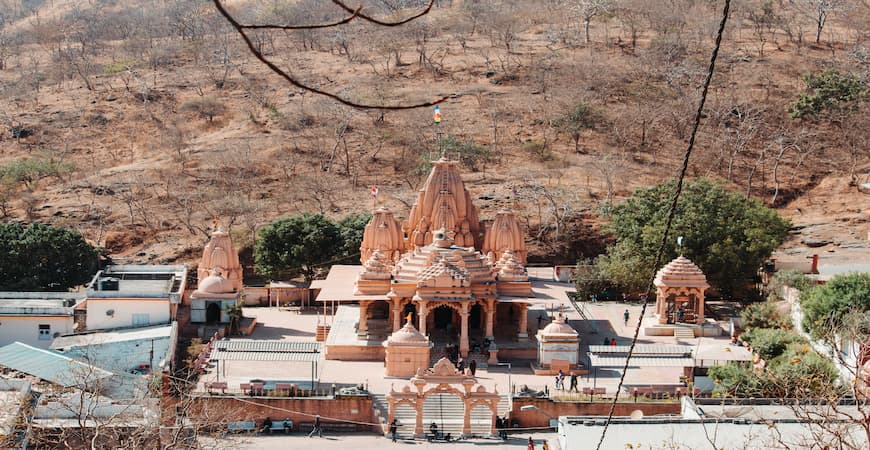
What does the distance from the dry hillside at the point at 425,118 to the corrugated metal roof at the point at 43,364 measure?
15173 millimetres

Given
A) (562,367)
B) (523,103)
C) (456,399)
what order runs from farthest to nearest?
(523,103)
(562,367)
(456,399)

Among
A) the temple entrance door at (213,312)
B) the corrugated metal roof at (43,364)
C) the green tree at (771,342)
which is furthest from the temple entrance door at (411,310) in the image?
the green tree at (771,342)

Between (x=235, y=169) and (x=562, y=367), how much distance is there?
24162 mm

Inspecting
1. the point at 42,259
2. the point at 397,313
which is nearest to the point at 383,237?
the point at 397,313

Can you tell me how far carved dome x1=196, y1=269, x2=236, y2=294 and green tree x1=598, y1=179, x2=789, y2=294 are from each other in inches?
472

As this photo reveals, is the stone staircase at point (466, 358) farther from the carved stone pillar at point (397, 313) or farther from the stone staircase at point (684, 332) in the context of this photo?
the stone staircase at point (684, 332)

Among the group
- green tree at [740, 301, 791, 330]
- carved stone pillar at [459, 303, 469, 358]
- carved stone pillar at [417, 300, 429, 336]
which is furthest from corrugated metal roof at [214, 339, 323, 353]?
green tree at [740, 301, 791, 330]

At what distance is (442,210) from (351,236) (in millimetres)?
5834

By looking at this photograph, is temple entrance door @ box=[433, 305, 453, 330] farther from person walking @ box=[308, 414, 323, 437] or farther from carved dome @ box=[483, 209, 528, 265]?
person walking @ box=[308, 414, 323, 437]

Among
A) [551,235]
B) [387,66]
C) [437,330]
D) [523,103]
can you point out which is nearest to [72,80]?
[387,66]

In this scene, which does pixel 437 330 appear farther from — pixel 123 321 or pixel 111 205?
pixel 111 205

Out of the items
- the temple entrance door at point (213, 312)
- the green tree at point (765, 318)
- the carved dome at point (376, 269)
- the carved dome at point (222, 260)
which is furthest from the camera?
the carved dome at point (222, 260)

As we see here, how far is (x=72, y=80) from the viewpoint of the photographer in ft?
211

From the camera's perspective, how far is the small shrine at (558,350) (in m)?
28.7
